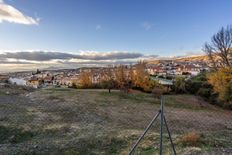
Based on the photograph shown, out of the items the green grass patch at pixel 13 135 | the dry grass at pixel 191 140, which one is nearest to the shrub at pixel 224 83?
the dry grass at pixel 191 140

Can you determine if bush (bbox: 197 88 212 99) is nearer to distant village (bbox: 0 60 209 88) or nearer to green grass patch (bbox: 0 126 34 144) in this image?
distant village (bbox: 0 60 209 88)

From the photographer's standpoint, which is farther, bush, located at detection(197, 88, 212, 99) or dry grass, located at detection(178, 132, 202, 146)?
bush, located at detection(197, 88, 212, 99)

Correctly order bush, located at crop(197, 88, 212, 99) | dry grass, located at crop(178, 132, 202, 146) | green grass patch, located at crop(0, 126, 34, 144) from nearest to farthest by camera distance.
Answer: dry grass, located at crop(178, 132, 202, 146) < green grass patch, located at crop(0, 126, 34, 144) < bush, located at crop(197, 88, 212, 99)

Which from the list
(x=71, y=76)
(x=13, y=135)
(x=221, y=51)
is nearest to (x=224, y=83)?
(x=221, y=51)

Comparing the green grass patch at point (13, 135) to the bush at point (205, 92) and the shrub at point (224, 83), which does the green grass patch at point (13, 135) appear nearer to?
the shrub at point (224, 83)

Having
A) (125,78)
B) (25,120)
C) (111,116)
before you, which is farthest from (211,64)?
(25,120)

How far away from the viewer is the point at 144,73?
28.8 meters

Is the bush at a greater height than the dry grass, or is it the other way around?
the dry grass

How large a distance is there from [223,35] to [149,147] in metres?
20.4

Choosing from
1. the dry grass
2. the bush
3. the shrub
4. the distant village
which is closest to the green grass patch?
the dry grass

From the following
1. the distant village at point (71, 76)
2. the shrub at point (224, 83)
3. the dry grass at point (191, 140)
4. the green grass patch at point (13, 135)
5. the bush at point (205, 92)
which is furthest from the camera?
the distant village at point (71, 76)

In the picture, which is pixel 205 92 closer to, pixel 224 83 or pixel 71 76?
pixel 224 83

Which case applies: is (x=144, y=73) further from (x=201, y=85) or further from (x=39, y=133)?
(x=39, y=133)

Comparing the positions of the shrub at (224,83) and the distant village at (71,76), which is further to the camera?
the distant village at (71,76)
